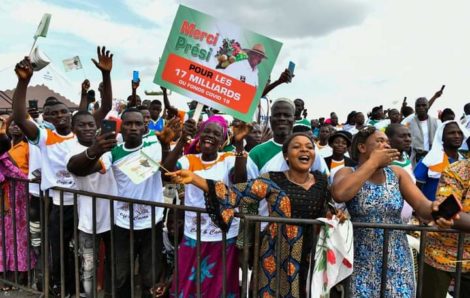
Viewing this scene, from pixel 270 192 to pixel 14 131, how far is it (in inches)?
164

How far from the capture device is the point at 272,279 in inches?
107

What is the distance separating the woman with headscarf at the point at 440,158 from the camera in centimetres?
427

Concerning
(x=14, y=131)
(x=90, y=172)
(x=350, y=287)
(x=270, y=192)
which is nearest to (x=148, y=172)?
(x=90, y=172)

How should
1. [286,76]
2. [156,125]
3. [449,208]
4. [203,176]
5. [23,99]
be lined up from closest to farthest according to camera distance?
[449,208]
[203,176]
[23,99]
[286,76]
[156,125]

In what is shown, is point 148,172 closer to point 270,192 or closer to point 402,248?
point 270,192

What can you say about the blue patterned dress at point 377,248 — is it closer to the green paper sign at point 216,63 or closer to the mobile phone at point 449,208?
the mobile phone at point 449,208

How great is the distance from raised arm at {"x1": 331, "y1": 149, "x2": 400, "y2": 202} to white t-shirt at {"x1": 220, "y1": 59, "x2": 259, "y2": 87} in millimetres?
1225

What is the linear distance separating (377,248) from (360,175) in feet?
1.85

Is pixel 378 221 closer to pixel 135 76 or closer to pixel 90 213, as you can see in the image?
pixel 90 213

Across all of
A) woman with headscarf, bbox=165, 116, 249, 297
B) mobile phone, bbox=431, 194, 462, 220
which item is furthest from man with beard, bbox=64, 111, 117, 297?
mobile phone, bbox=431, 194, 462, 220

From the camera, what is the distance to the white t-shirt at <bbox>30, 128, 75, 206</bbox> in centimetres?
379

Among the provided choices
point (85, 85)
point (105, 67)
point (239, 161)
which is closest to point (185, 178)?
point (239, 161)

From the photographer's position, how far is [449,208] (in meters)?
2.28

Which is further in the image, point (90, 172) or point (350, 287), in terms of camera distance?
point (90, 172)
